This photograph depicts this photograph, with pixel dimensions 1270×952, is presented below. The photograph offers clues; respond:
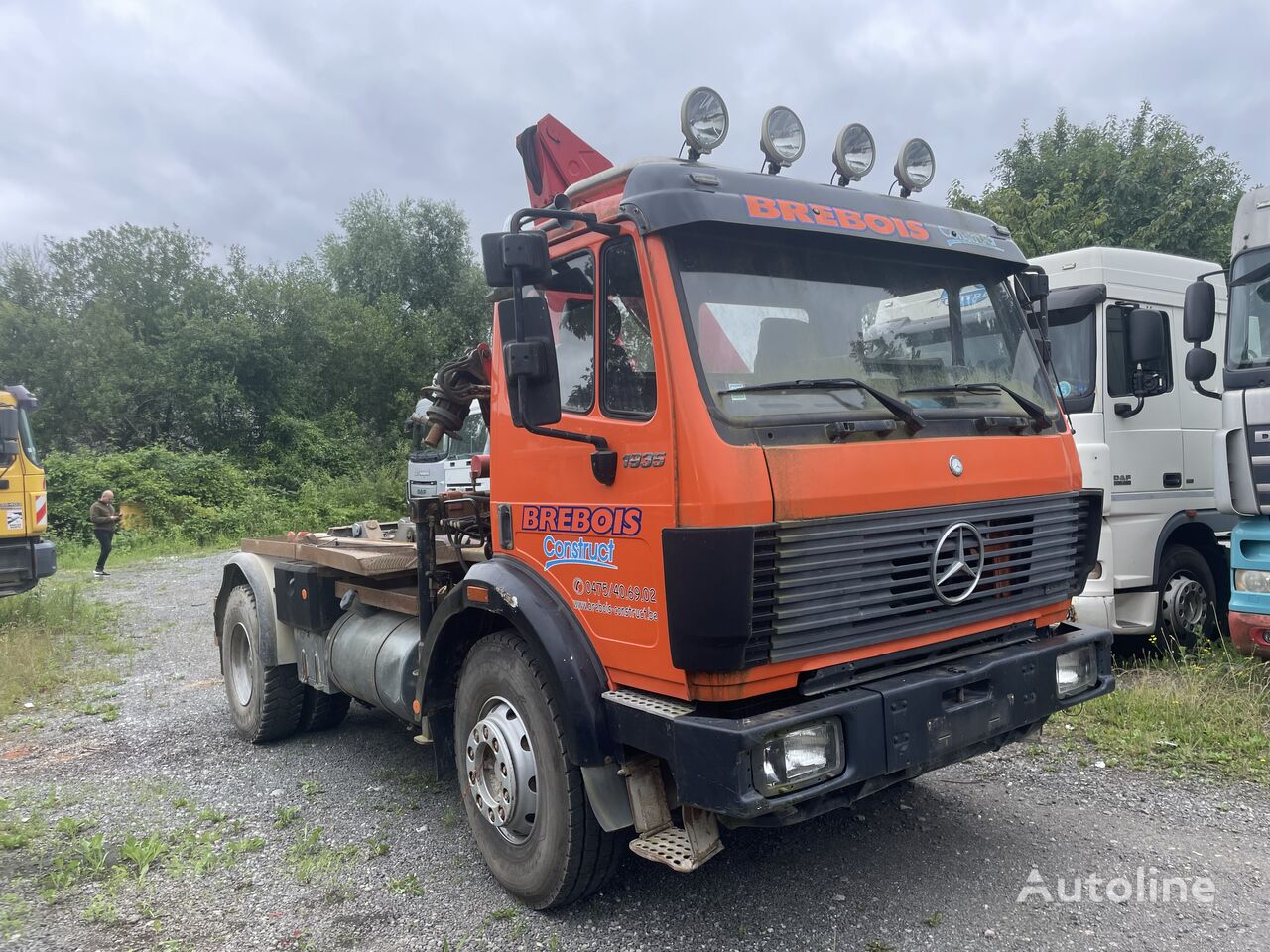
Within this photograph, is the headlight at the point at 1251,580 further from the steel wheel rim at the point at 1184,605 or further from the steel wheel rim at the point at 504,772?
the steel wheel rim at the point at 504,772

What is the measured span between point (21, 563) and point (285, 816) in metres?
7.05

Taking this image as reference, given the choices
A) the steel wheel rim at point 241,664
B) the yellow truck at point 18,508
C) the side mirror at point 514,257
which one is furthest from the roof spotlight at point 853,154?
the yellow truck at point 18,508

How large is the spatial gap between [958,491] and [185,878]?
11.9 ft

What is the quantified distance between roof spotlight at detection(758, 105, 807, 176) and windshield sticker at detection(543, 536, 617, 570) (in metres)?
1.65

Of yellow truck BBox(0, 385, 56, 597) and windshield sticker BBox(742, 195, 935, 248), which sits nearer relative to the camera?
windshield sticker BBox(742, 195, 935, 248)

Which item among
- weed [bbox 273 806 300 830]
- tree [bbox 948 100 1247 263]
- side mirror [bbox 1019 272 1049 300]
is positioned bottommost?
weed [bbox 273 806 300 830]

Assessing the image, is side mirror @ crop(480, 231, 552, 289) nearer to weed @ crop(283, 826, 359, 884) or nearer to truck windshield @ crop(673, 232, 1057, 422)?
truck windshield @ crop(673, 232, 1057, 422)

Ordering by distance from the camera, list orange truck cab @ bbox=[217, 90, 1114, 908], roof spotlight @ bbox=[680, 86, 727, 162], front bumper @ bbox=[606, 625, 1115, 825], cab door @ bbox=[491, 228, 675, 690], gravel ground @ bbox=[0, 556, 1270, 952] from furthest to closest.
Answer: roof spotlight @ bbox=[680, 86, 727, 162] < gravel ground @ bbox=[0, 556, 1270, 952] < cab door @ bbox=[491, 228, 675, 690] < orange truck cab @ bbox=[217, 90, 1114, 908] < front bumper @ bbox=[606, 625, 1115, 825]

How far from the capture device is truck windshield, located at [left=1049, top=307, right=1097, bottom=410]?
6.34 metres

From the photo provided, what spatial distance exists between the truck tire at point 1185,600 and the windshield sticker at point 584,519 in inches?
198

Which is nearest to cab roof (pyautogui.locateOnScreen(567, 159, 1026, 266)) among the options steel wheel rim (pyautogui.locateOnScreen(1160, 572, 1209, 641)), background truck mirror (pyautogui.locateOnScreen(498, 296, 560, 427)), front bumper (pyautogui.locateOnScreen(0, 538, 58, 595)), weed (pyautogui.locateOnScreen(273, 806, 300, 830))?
background truck mirror (pyautogui.locateOnScreen(498, 296, 560, 427))

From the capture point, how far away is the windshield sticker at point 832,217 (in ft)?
10.5

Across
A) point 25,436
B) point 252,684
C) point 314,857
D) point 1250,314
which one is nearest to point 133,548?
point 25,436

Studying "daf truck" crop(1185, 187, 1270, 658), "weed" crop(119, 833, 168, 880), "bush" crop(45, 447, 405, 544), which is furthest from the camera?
"bush" crop(45, 447, 405, 544)
